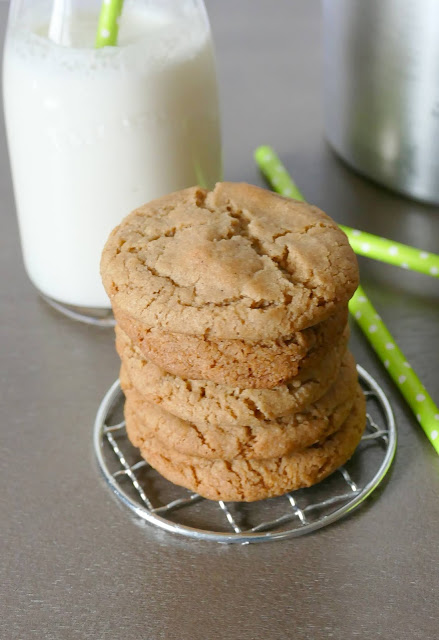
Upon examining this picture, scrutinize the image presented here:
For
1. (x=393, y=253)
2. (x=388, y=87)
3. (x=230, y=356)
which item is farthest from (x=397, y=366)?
(x=388, y=87)

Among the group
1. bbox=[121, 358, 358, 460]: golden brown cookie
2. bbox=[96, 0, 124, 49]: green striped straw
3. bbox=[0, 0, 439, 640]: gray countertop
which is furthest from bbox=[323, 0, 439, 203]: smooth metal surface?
bbox=[121, 358, 358, 460]: golden brown cookie

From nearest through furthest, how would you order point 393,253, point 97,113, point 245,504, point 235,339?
1. point 235,339
2. point 245,504
3. point 97,113
4. point 393,253

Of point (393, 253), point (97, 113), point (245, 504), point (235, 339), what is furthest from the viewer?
point (393, 253)

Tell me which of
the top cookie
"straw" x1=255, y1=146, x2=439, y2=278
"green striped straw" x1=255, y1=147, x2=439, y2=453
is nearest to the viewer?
the top cookie

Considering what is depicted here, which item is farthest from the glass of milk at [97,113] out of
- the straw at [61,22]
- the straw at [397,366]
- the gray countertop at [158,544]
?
the straw at [397,366]

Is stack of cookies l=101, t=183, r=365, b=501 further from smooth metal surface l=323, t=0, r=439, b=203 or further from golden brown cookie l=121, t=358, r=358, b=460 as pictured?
smooth metal surface l=323, t=0, r=439, b=203

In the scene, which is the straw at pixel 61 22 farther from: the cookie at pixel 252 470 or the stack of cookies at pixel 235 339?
the cookie at pixel 252 470

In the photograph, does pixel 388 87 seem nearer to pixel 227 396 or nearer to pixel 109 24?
pixel 109 24
